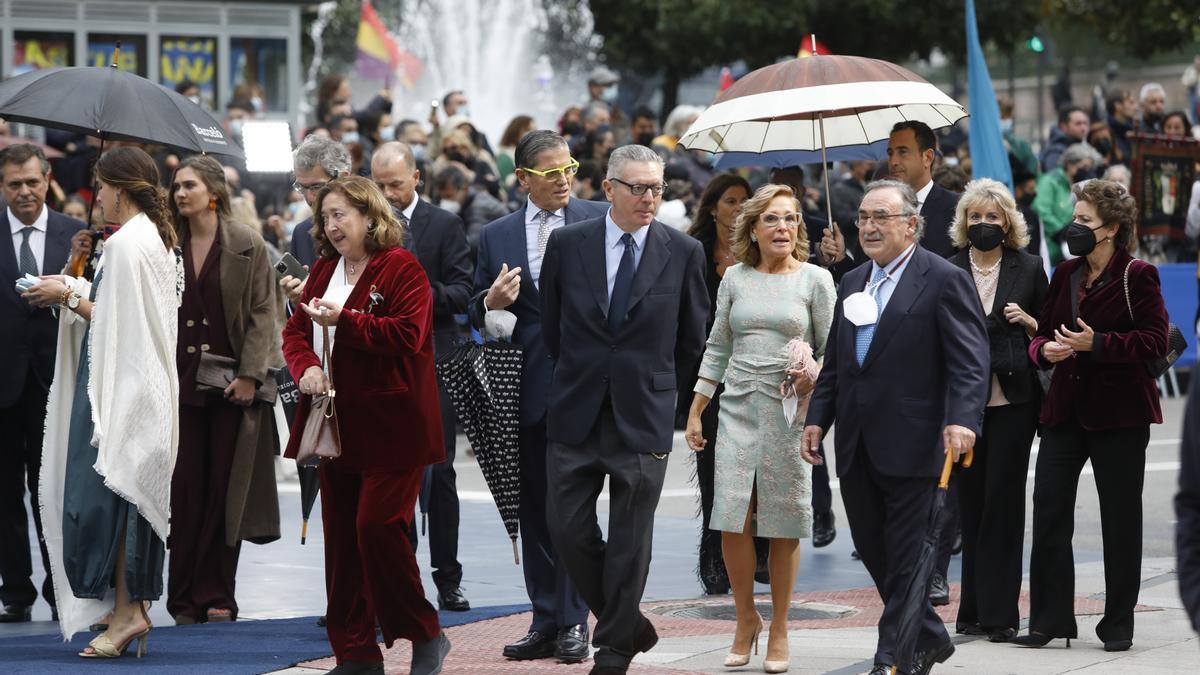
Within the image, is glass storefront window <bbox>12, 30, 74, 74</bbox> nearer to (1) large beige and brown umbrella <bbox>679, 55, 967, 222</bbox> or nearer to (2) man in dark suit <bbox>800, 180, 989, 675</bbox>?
(1) large beige and brown umbrella <bbox>679, 55, 967, 222</bbox>

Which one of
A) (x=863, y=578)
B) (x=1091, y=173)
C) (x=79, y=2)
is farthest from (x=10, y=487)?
(x=79, y=2)

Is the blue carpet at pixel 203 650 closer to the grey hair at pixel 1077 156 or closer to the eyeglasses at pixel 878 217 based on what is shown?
the eyeglasses at pixel 878 217

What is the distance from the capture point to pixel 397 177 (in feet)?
30.3

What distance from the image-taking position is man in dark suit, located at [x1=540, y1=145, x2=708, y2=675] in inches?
294

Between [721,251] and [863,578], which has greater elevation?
[721,251]

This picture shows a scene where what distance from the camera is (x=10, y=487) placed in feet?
31.6

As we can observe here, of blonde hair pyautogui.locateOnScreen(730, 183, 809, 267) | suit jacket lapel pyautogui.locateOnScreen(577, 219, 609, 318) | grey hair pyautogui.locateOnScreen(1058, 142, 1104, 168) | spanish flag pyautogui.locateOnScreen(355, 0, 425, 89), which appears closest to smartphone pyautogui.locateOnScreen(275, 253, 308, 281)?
suit jacket lapel pyautogui.locateOnScreen(577, 219, 609, 318)

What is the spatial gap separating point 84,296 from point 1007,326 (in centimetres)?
425

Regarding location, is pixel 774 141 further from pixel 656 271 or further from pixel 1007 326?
pixel 656 271

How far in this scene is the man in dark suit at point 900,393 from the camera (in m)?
7.34

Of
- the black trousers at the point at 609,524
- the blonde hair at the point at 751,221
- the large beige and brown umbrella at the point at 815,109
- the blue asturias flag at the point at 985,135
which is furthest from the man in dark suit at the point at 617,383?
the blue asturias flag at the point at 985,135

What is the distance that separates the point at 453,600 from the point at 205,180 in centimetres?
240

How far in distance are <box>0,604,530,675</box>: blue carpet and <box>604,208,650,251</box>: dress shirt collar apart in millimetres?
2174

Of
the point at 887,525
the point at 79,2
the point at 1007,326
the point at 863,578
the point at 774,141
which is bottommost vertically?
the point at 863,578
